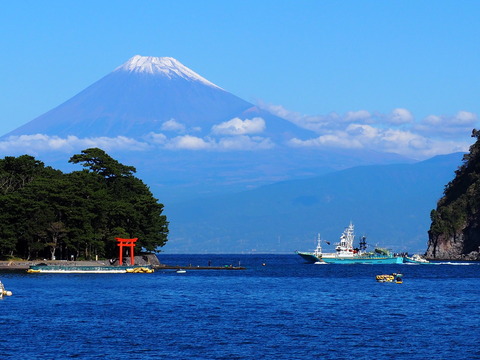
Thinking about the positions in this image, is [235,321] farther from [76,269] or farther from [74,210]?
[74,210]

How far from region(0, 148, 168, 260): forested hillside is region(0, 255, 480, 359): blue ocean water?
84.7 feet

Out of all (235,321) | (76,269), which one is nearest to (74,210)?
(76,269)

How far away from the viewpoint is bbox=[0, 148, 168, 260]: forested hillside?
143m

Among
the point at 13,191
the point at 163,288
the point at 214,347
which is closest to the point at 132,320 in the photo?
the point at 214,347

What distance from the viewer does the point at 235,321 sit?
73.1m

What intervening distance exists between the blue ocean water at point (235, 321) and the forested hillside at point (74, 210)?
25829 millimetres

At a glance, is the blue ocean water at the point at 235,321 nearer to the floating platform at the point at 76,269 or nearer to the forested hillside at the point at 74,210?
the floating platform at the point at 76,269

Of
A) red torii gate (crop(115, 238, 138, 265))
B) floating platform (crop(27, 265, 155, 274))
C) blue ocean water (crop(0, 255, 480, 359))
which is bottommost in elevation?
blue ocean water (crop(0, 255, 480, 359))

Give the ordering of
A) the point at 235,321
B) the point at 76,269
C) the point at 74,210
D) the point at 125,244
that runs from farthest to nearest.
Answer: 1. the point at 125,244
2. the point at 74,210
3. the point at 76,269
4. the point at 235,321

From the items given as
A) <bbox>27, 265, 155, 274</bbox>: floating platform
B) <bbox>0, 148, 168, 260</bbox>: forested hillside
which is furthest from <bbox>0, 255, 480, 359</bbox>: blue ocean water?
<bbox>0, 148, 168, 260</bbox>: forested hillside

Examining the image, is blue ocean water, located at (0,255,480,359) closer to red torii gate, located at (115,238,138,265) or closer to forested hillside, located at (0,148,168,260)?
forested hillside, located at (0,148,168,260)

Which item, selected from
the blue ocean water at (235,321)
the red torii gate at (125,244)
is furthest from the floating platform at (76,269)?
the blue ocean water at (235,321)

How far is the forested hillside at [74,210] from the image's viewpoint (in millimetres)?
143000

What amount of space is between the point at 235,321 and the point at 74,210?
75.5m
